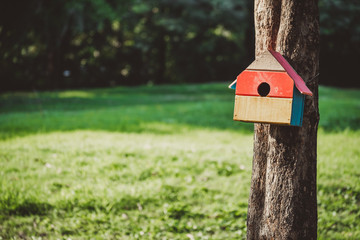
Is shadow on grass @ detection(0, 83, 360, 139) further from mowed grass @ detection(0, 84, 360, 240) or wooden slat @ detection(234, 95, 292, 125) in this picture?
wooden slat @ detection(234, 95, 292, 125)

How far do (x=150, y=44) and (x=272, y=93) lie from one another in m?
25.3

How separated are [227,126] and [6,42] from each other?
23.3 feet

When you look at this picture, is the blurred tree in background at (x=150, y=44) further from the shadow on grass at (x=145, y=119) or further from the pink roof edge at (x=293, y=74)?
the pink roof edge at (x=293, y=74)

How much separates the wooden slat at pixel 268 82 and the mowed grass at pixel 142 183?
5.72 feet

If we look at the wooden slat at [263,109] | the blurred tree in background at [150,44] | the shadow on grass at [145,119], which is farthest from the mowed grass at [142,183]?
the blurred tree in background at [150,44]

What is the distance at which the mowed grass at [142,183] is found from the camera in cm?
386

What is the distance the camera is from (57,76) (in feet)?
71.4

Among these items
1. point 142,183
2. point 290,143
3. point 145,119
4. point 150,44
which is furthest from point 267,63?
point 150,44

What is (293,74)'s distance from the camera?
96.7 inches

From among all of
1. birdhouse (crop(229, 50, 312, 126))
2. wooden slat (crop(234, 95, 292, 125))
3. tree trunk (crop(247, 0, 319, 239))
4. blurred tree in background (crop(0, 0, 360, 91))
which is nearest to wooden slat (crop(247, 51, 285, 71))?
birdhouse (crop(229, 50, 312, 126))

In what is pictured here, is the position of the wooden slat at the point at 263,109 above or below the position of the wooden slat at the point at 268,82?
below

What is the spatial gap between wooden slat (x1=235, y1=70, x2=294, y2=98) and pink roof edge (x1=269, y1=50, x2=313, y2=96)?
1.3 inches

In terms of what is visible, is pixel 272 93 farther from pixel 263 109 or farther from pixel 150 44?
pixel 150 44

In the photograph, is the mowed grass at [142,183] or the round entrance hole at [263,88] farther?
the mowed grass at [142,183]
